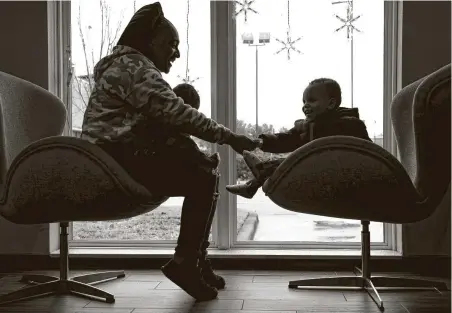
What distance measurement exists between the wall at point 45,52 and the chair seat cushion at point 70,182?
0.99m

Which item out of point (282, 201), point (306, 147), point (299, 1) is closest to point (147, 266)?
point (282, 201)

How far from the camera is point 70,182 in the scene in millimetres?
2059

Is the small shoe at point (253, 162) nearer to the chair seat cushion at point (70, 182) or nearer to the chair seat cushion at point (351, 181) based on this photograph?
the chair seat cushion at point (351, 181)

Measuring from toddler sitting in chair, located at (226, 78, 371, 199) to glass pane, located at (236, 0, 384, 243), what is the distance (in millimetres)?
571

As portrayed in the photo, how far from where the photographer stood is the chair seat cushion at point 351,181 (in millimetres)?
2000

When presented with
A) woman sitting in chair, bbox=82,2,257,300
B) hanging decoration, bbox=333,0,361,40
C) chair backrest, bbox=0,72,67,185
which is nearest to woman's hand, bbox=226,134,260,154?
woman sitting in chair, bbox=82,2,257,300

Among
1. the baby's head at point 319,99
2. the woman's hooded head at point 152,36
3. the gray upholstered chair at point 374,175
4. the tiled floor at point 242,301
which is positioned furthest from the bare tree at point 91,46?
the gray upholstered chair at point 374,175

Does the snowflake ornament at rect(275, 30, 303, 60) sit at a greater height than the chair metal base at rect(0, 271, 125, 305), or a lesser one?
greater

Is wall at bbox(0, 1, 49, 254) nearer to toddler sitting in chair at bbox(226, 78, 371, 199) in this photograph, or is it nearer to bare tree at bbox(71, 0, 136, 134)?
bare tree at bbox(71, 0, 136, 134)

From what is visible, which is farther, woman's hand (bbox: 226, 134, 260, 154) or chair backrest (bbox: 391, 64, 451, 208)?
woman's hand (bbox: 226, 134, 260, 154)

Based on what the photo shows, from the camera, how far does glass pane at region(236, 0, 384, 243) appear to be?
3164 millimetres

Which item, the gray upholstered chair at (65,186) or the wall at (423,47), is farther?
the wall at (423,47)

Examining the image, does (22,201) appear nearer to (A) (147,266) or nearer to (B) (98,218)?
(B) (98,218)

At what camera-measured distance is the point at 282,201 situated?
86.8 inches
